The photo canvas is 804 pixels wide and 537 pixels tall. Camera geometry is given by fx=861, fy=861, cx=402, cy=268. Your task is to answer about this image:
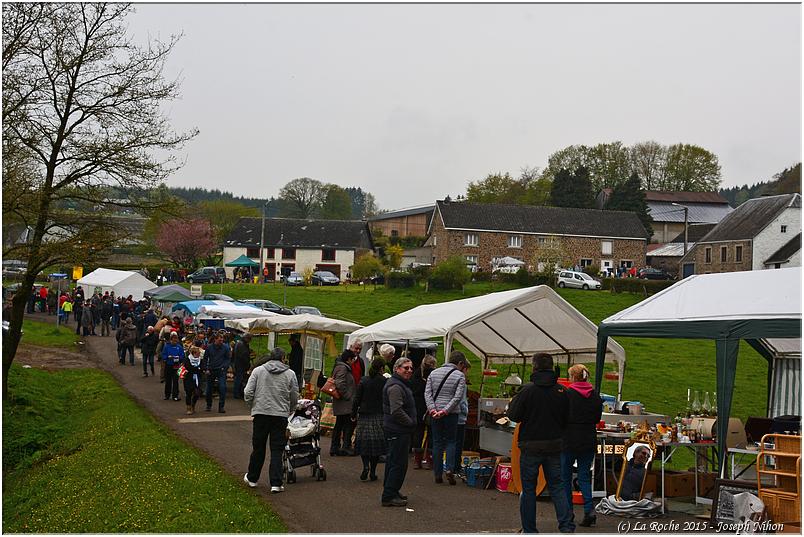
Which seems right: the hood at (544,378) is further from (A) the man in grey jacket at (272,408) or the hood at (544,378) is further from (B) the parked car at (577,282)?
(B) the parked car at (577,282)

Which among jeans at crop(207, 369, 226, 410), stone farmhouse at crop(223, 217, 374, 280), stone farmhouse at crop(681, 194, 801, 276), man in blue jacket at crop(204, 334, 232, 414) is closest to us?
jeans at crop(207, 369, 226, 410)

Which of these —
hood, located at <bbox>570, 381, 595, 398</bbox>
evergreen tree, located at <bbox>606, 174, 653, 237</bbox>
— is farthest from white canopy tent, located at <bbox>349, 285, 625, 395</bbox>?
evergreen tree, located at <bbox>606, 174, 653, 237</bbox>

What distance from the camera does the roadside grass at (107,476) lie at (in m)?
9.84

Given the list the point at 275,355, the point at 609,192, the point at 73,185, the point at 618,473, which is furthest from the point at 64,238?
the point at 609,192

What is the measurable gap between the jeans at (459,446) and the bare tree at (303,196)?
101145 mm

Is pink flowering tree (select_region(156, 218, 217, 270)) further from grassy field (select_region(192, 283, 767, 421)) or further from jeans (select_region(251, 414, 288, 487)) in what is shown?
jeans (select_region(251, 414, 288, 487))

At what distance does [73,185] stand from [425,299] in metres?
29.0

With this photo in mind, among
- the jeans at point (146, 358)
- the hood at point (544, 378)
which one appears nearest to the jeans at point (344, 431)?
the hood at point (544, 378)

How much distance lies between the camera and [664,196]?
10481cm

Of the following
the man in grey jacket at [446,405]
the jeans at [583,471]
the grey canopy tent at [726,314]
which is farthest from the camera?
the man in grey jacket at [446,405]

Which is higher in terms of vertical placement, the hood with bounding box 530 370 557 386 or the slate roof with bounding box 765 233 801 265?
the slate roof with bounding box 765 233 801 265

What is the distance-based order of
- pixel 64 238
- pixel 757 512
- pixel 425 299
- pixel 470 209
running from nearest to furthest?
pixel 757 512, pixel 64 238, pixel 425 299, pixel 470 209

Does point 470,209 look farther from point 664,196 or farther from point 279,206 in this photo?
point 279,206

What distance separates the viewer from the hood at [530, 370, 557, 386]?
9.01 meters
